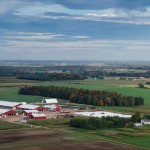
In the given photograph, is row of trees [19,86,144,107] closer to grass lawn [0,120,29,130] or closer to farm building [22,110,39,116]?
farm building [22,110,39,116]

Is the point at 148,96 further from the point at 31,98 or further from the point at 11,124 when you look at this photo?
the point at 11,124

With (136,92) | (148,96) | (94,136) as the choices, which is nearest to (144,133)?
(94,136)

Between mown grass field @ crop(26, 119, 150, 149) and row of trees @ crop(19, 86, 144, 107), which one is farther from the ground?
row of trees @ crop(19, 86, 144, 107)

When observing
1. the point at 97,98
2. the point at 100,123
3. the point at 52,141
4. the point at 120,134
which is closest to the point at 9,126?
the point at 100,123

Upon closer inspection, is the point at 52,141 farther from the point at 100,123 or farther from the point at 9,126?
the point at 9,126

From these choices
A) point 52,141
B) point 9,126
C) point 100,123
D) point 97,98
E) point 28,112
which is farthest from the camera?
point 97,98

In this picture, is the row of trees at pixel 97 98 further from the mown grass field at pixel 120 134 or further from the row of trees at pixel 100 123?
the mown grass field at pixel 120 134

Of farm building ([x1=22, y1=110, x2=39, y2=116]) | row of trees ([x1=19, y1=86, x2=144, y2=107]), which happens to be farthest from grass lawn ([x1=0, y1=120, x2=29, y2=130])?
row of trees ([x1=19, y1=86, x2=144, y2=107])

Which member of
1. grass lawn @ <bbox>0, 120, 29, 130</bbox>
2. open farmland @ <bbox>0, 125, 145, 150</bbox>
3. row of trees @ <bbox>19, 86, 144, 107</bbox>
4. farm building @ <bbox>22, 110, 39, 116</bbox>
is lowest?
open farmland @ <bbox>0, 125, 145, 150</bbox>
